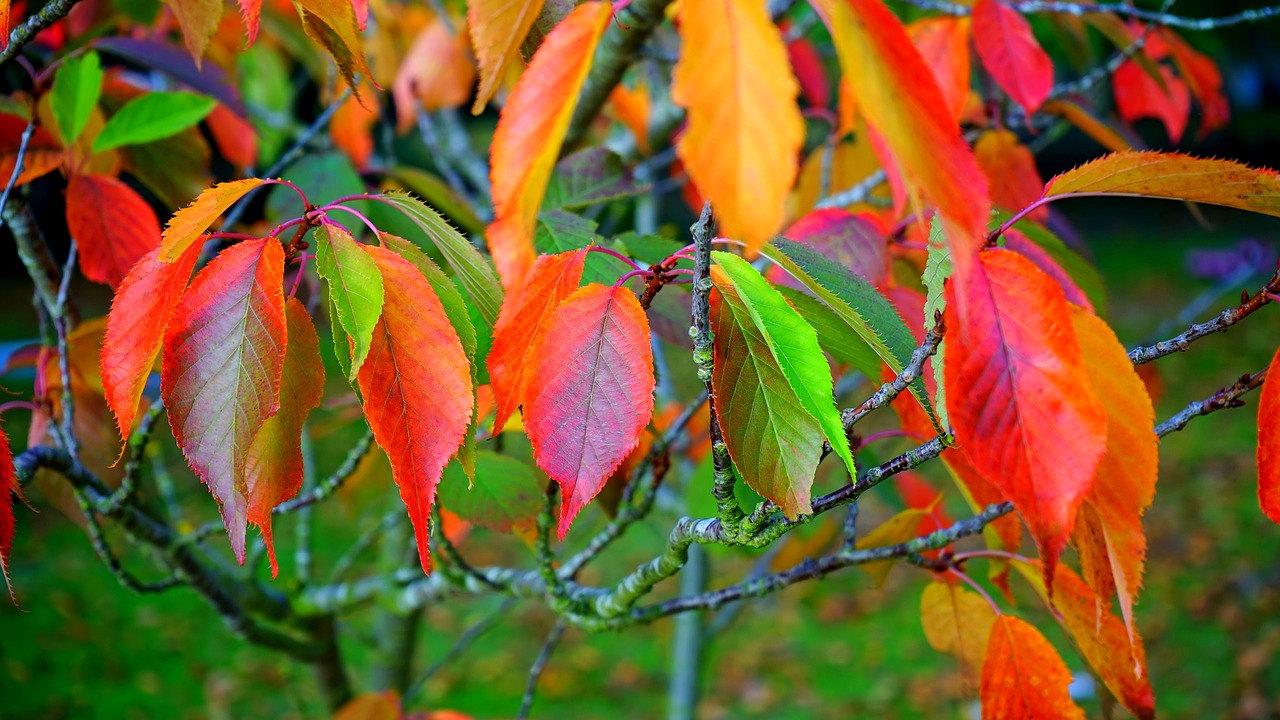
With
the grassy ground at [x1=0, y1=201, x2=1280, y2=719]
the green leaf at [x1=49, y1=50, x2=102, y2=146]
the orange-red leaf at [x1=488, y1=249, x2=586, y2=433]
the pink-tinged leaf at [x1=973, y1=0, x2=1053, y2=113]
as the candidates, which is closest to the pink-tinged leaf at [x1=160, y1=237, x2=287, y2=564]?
the orange-red leaf at [x1=488, y1=249, x2=586, y2=433]

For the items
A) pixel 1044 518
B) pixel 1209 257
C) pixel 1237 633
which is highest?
pixel 1209 257

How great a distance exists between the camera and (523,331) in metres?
0.50

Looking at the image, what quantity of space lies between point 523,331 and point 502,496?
0.32 metres

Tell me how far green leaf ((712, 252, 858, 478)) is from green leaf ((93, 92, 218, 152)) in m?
0.65

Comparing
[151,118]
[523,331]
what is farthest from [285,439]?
[151,118]

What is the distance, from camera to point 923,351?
1.47 ft

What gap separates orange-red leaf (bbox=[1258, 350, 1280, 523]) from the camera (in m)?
0.46

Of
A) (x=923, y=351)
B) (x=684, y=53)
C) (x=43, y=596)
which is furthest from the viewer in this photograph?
(x=43, y=596)

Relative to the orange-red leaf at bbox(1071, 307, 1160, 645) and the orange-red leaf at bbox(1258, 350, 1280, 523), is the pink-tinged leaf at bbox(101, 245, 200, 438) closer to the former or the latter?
the orange-red leaf at bbox(1071, 307, 1160, 645)

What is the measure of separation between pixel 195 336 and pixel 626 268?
10.4 inches

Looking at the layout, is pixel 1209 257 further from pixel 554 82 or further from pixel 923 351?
pixel 554 82

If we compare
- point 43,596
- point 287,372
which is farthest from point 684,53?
point 43,596

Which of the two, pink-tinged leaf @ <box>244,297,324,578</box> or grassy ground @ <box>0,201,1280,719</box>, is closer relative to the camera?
pink-tinged leaf @ <box>244,297,324,578</box>

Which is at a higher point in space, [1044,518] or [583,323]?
[583,323]
